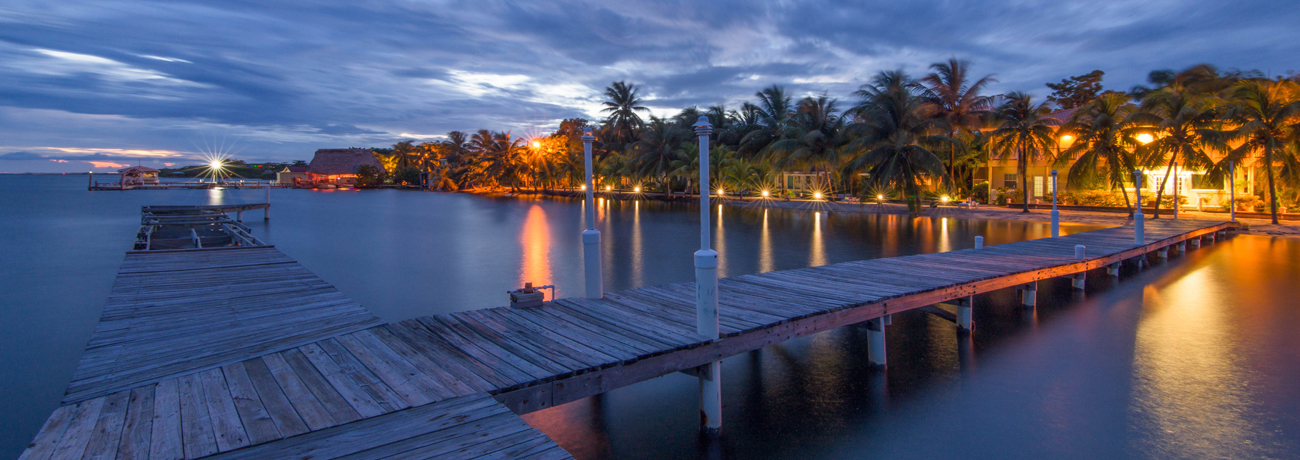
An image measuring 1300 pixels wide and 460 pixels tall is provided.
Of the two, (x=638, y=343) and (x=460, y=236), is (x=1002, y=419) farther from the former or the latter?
(x=460, y=236)

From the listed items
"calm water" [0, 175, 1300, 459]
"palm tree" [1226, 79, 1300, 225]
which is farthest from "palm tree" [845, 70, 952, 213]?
"calm water" [0, 175, 1300, 459]

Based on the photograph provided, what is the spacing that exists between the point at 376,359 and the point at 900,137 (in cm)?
2779

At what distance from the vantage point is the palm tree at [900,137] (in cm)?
2797

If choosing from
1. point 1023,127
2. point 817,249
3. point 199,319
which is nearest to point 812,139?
point 1023,127

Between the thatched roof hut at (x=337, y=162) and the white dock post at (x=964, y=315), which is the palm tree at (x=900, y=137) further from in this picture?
the thatched roof hut at (x=337, y=162)

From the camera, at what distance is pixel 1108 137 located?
900 inches

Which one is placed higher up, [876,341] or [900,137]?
[900,137]

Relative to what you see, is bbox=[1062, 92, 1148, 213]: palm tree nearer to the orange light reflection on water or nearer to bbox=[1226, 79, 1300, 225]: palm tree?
bbox=[1226, 79, 1300, 225]: palm tree

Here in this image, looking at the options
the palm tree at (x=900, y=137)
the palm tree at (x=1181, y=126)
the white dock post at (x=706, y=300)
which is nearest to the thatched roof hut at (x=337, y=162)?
the palm tree at (x=900, y=137)

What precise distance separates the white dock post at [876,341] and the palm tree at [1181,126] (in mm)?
19383

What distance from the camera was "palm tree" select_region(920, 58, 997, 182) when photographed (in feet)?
96.0

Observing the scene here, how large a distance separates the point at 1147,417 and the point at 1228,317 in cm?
546

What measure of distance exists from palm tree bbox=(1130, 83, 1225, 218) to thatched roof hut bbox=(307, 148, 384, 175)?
89840 mm

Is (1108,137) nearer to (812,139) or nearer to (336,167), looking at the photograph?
(812,139)
